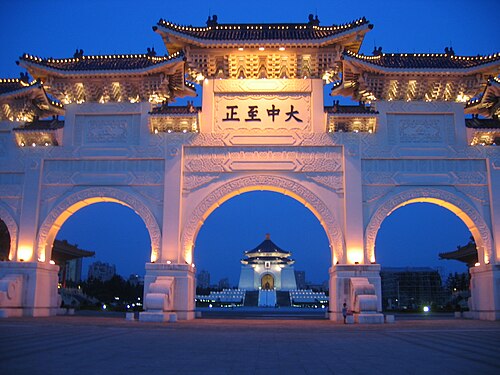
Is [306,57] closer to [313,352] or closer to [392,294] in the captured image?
[313,352]

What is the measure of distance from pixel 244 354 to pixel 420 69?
1074cm

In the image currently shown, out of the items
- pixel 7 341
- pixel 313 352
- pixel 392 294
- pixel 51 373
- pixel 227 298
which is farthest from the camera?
pixel 392 294

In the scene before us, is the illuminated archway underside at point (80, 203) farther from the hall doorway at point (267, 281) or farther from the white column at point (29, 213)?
the hall doorway at point (267, 281)

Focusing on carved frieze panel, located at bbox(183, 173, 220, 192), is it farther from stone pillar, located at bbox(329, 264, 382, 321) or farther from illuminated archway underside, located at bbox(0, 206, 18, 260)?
illuminated archway underside, located at bbox(0, 206, 18, 260)

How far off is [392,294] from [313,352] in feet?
159

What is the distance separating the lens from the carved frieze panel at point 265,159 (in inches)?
568

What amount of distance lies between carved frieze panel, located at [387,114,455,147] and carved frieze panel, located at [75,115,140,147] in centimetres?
735

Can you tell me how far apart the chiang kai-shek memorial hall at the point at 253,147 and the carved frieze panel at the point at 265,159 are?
3 centimetres

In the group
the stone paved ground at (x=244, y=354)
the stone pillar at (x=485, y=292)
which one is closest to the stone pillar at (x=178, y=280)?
the stone paved ground at (x=244, y=354)

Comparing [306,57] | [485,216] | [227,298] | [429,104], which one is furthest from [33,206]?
[227,298]

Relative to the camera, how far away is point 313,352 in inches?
259

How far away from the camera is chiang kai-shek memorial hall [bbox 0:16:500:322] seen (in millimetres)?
14133

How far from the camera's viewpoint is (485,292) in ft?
46.2

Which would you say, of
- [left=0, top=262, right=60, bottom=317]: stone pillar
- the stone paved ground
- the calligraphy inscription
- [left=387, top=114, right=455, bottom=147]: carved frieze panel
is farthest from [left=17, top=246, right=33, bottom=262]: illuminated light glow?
[left=387, top=114, right=455, bottom=147]: carved frieze panel
